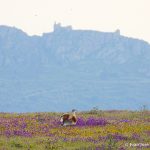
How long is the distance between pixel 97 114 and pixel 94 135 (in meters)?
10.3

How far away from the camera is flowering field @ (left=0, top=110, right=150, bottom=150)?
71.2ft

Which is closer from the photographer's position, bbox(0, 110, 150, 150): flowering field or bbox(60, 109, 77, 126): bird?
bbox(0, 110, 150, 150): flowering field

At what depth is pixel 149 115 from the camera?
33906mm

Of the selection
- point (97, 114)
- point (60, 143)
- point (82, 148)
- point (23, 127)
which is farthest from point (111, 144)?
point (97, 114)

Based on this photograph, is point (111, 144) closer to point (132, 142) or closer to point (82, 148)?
point (82, 148)

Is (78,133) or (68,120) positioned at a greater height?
(68,120)

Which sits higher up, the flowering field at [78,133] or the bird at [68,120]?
the bird at [68,120]

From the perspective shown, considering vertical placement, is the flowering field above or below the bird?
below

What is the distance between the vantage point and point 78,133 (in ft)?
85.9

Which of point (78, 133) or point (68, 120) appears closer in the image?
point (78, 133)

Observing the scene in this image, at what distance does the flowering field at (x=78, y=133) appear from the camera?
21688 millimetres

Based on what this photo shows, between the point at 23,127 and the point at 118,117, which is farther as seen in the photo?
the point at 118,117

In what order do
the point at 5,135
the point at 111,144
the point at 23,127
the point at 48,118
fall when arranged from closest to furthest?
the point at 111,144 < the point at 5,135 < the point at 23,127 < the point at 48,118

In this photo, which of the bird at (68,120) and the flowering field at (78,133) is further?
the bird at (68,120)
